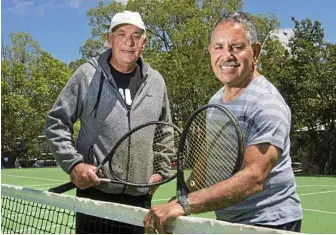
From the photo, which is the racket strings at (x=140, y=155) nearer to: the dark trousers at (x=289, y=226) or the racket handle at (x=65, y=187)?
the racket handle at (x=65, y=187)

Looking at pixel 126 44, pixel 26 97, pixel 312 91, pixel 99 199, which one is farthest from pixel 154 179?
pixel 26 97

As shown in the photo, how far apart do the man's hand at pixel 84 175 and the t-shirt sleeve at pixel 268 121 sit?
3.39ft

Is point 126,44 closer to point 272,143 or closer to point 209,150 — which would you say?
point 209,150

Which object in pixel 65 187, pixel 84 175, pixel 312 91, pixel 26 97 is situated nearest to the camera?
pixel 84 175

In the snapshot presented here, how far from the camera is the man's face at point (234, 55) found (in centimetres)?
193

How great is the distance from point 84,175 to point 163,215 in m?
0.87

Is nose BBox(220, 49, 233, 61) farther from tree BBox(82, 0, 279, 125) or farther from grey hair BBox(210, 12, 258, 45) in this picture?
tree BBox(82, 0, 279, 125)

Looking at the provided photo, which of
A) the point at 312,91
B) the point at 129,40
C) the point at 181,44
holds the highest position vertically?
the point at 181,44

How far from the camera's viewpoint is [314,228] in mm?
6496

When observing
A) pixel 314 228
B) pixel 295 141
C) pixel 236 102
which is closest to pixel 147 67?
pixel 236 102

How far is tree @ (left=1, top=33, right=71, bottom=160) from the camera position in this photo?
91.5 ft

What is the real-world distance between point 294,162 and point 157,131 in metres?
22.3

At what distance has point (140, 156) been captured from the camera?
9.14 ft

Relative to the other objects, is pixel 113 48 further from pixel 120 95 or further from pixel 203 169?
pixel 203 169
